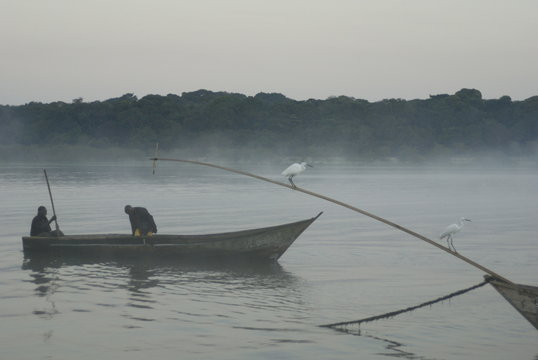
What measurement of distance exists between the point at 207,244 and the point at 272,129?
9506cm

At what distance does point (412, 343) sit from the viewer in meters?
10.4

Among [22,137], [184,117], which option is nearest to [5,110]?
[22,137]

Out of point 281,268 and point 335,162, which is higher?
point 335,162

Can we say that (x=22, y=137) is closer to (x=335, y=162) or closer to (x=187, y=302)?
(x=335, y=162)

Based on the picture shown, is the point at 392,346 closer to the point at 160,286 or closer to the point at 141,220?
the point at 160,286

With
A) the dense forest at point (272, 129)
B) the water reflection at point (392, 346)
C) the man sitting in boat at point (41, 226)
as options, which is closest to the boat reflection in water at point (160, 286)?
the man sitting in boat at point (41, 226)

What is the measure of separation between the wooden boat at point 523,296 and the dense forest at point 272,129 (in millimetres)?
96561

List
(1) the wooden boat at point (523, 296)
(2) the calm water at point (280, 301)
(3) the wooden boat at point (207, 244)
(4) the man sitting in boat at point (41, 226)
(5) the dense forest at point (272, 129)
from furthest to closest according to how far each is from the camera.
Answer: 1. (5) the dense forest at point (272, 129)
2. (4) the man sitting in boat at point (41, 226)
3. (3) the wooden boat at point (207, 244)
4. (2) the calm water at point (280, 301)
5. (1) the wooden boat at point (523, 296)

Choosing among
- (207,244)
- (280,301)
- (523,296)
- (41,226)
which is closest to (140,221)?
(207,244)

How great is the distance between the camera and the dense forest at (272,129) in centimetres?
10850

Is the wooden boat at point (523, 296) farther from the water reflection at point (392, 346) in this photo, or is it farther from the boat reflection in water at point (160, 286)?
the boat reflection in water at point (160, 286)

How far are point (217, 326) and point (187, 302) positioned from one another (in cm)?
181

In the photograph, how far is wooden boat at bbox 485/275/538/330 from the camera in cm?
929

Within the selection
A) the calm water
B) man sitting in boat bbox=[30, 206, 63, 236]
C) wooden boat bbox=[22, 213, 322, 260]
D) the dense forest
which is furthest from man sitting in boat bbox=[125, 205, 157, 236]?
the dense forest
